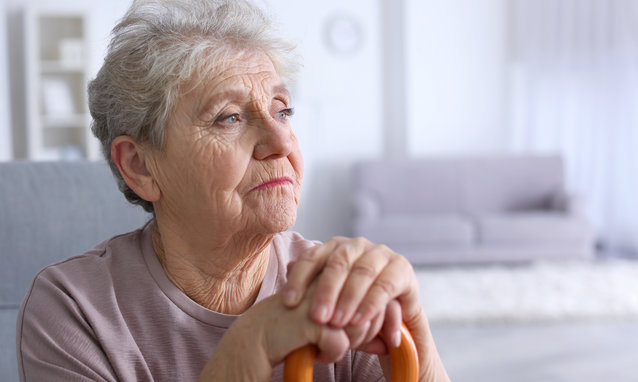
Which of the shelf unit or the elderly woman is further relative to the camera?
the shelf unit

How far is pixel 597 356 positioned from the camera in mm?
3096

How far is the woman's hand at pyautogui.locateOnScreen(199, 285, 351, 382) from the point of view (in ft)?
2.17

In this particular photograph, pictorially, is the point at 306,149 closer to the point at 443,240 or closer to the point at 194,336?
the point at 443,240

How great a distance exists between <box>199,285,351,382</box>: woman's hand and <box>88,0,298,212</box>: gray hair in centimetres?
39

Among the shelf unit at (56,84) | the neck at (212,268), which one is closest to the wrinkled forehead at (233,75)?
the neck at (212,268)

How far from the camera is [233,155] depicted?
0.96 metres

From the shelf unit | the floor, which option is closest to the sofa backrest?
the floor

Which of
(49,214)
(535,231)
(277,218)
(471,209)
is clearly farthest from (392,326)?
(471,209)

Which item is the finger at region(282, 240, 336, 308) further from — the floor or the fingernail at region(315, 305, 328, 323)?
the floor

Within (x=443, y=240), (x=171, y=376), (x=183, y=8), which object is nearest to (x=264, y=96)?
(x=183, y=8)

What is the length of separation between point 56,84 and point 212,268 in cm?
541

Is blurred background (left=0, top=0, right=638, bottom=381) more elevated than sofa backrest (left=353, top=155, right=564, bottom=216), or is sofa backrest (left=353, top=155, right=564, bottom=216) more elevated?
blurred background (left=0, top=0, right=638, bottom=381)

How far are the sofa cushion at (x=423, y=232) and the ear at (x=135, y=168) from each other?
4185 mm

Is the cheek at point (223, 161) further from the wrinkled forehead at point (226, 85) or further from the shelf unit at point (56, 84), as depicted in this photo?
the shelf unit at point (56, 84)
